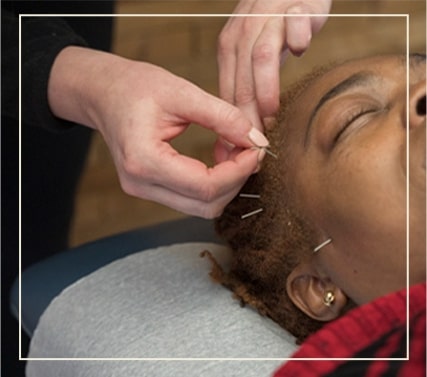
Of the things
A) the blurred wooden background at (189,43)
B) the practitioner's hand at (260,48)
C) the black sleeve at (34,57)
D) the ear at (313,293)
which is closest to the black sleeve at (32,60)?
the black sleeve at (34,57)

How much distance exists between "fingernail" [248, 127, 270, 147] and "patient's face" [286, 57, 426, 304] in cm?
4

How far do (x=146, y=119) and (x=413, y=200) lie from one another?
24cm

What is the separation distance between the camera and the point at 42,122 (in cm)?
104

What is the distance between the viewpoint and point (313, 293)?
0.98 meters

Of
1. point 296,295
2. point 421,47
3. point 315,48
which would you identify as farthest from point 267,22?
point 315,48

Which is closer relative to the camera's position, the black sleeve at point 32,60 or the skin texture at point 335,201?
the skin texture at point 335,201

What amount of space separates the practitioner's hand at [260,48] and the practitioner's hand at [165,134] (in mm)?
45

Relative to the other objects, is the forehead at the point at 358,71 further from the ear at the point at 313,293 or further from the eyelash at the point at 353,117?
the ear at the point at 313,293

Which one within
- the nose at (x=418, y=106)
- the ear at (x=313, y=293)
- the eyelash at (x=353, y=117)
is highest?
the nose at (x=418, y=106)

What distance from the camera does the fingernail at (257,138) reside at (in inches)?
36.4

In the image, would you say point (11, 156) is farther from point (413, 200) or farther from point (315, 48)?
point (315, 48)

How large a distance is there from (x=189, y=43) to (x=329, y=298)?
1.05 m

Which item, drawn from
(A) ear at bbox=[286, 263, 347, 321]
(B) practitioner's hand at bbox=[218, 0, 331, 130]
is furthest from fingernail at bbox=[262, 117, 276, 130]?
(A) ear at bbox=[286, 263, 347, 321]

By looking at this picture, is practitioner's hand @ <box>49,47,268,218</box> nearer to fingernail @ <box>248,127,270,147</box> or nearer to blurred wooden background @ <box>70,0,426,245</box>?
fingernail @ <box>248,127,270,147</box>
